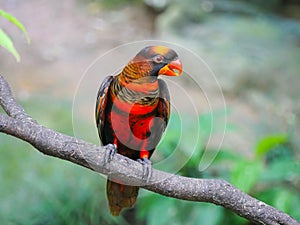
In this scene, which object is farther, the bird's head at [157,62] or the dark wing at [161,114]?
the dark wing at [161,114]

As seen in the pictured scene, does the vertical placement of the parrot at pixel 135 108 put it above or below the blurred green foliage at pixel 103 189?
above

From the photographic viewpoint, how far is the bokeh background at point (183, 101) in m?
2.50

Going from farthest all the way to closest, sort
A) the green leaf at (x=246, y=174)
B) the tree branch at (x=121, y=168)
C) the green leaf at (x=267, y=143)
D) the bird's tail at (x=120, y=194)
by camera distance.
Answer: the green leaf at (x=267, y=143) → the green leaf at (x=246, y=174) → the bird's tail at (x=120, y=194) → the tree branch at (x=121, y=168)

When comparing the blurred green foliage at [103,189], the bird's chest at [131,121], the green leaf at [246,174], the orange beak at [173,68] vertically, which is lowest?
the blurred green foliage at [103,189]

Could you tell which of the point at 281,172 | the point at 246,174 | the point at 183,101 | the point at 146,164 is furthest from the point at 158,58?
the point at 281,172

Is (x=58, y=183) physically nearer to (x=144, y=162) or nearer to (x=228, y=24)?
(x=144, y=162)

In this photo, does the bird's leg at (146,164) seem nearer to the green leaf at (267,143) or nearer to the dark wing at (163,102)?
the dark wing at (163,102)

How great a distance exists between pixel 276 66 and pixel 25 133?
3.17 m

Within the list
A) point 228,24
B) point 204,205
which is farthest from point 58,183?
point 228,24

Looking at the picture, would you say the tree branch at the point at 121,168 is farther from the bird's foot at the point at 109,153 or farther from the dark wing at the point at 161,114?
the dark wing at the point at 161,114

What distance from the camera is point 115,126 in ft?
4.07

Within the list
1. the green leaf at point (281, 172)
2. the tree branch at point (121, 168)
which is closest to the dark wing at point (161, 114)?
the tree branch at point (121, 168)

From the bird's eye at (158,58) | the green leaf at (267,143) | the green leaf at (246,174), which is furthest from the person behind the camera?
the green leaf at (267,143)

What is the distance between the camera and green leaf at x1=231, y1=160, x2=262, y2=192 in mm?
2310
